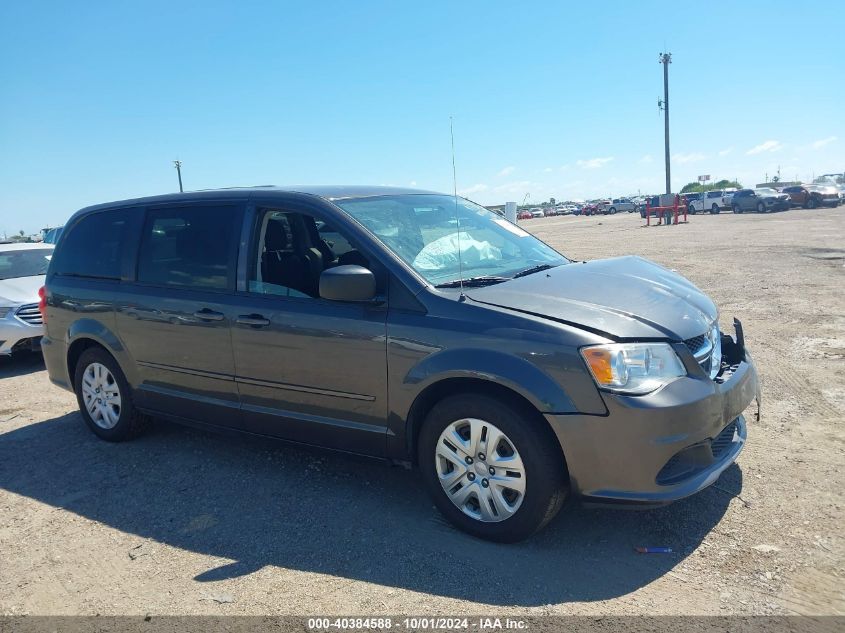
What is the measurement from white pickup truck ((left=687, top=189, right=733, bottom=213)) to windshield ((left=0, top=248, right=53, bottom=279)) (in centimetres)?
4781

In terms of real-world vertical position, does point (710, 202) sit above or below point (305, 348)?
above

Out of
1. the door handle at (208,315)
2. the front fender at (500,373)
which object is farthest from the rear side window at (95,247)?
the front fender at (500,373)

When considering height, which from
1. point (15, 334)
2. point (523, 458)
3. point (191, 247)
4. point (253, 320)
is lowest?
point (523, 458)

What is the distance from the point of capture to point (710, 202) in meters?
50.2

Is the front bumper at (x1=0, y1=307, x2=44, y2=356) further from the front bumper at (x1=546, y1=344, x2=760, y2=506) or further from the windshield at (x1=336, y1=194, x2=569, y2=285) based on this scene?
the front bumper at (x1=546, y1=344, x2=760, y2=506)

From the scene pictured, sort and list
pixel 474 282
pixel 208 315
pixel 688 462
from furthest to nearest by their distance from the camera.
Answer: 1. pixel 208 315
2. pixel 474 282
3. pixel 688 462

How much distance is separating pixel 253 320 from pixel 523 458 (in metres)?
1.94

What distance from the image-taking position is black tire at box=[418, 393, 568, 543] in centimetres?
329

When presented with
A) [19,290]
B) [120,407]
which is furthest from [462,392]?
[19,290]

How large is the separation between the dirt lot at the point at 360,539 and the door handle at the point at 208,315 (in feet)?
3.62

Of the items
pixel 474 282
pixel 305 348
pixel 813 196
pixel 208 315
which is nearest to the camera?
pixel 474 282

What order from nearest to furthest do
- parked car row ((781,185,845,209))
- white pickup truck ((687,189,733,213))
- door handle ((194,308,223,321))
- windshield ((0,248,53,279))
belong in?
door handle ((194,308,223,321))
windshield ((0,248,53,279))
parked car row ((781,185,845,209))
white pickup truck ((687,189,733,213))

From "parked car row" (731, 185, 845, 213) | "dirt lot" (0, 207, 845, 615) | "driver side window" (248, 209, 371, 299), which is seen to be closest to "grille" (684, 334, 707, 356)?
"dirt lot" (0, 207, 845, 615)

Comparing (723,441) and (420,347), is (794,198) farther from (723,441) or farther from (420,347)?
(420,347)
